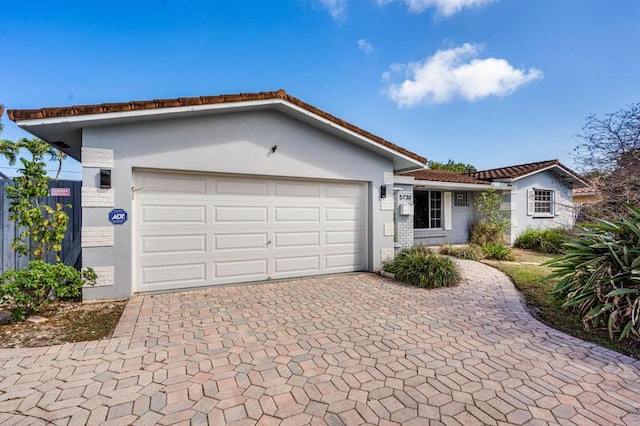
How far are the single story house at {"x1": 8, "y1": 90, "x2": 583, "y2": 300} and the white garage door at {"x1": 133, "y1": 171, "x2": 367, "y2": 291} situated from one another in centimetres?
2

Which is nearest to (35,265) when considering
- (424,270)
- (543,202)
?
(424,270)

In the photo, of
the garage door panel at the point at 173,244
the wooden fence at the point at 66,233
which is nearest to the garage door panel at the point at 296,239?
the garage door panel at the point at 173,244

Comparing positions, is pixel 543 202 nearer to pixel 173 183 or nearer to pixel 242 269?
pixel 242 269

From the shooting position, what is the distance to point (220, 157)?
21.6ft

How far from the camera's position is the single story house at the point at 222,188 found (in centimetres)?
570

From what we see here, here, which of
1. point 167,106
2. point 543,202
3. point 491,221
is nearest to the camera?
point 167,106

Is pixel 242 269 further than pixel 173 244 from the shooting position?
Yes

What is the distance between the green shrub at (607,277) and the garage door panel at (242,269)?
5999mm

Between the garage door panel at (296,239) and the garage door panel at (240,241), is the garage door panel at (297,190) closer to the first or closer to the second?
the garage door panel at (296,239)

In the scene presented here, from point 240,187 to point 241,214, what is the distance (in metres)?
0.64

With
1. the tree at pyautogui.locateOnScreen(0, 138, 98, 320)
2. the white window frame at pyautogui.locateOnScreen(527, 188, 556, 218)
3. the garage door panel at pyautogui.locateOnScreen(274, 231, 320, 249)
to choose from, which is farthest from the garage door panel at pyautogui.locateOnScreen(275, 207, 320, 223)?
the white window frame at pyautogui.locateOnScreen(527, 188, 556, 218)

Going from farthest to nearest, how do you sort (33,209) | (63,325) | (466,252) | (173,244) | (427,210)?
(427,210)
(466,252)
(173,244)
(33,209)
(63,325)

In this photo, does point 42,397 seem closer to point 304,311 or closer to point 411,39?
point 304,311

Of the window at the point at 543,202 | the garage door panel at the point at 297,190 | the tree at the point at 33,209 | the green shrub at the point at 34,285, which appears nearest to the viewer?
the green shrub at the point at 34,285
